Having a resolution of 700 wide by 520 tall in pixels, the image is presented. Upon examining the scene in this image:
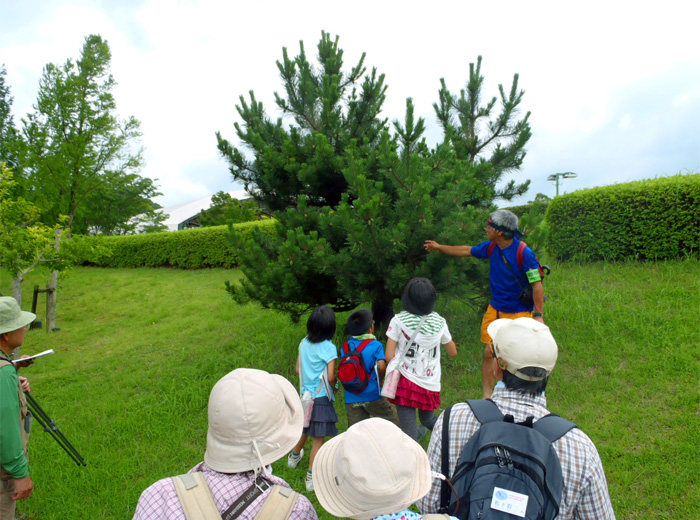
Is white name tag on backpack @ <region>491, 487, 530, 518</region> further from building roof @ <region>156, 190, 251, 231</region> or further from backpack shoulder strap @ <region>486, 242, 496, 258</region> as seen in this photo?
building roof @ <region>156, 190, 251, 231</region>

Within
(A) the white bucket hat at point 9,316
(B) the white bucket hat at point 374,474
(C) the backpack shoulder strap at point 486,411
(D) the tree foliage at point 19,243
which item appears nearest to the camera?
(B) the white bucket hat at point 374,474

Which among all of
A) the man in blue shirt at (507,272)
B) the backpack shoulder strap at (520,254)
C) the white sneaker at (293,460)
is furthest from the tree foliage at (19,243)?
the backpack shoulder strap at (520,254)

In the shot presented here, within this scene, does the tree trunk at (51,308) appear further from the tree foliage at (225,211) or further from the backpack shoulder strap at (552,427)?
the tree foliage at (225,211)

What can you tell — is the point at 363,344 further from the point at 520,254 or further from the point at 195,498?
the point at 195,498

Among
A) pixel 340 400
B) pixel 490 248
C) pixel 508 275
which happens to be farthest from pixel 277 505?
pixel 340 400

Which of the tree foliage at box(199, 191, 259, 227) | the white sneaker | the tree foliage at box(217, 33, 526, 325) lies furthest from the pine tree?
the tree foliage at box(199, 191, 259, 227)

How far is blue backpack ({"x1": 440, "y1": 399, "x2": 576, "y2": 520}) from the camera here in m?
1.28

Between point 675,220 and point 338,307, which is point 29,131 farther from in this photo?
point 675,220

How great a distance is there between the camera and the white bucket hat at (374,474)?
3.94ft

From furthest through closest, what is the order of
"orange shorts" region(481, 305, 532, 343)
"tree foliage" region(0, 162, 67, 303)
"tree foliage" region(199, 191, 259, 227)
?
"tree foliage" region(199, 191, 259, 227) → "tree foliage" region(0, 162, 67, 303) → "orange shorts" region(481, 305, 532, 343)

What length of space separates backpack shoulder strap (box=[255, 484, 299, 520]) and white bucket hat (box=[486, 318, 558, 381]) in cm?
88

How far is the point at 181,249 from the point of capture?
50.2 ft

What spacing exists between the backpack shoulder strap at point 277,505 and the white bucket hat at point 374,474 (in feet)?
0.61

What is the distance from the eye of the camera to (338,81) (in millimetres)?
5637
